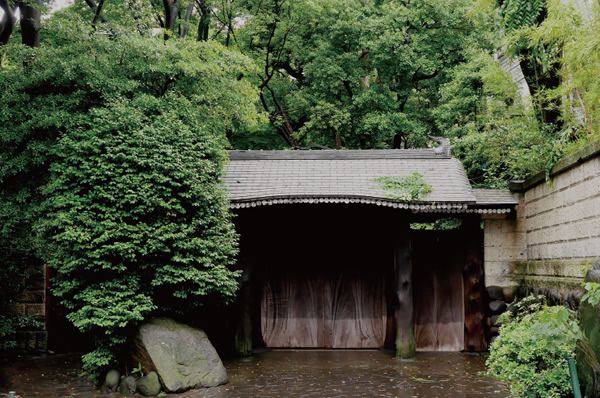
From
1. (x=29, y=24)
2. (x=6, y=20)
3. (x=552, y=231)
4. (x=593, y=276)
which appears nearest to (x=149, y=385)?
(x=593, y=276)

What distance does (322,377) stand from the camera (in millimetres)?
8516

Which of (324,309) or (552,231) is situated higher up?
(552,231)

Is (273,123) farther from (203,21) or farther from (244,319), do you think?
(244,319)

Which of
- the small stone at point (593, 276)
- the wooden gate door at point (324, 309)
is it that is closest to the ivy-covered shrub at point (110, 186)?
the wooden gate door at point (324, 309)

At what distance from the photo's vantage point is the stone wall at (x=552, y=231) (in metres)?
7.52

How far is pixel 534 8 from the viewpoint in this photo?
1032 centimetres

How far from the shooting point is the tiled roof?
365 inches

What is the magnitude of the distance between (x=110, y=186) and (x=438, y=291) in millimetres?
6410

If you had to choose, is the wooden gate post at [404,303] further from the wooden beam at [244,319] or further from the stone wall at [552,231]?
the wooden beam at [244,319]

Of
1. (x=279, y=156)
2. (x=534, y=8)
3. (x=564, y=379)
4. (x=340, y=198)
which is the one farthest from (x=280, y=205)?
(x=534, y=8)

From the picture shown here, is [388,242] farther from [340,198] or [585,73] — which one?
[585,73]

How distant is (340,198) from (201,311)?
3366mm

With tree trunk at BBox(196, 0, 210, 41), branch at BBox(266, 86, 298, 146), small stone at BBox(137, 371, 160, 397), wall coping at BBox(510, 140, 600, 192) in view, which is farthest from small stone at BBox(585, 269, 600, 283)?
branch at BBox(266, 86, 298, 146)

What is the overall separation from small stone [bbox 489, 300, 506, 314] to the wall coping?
2.07m
